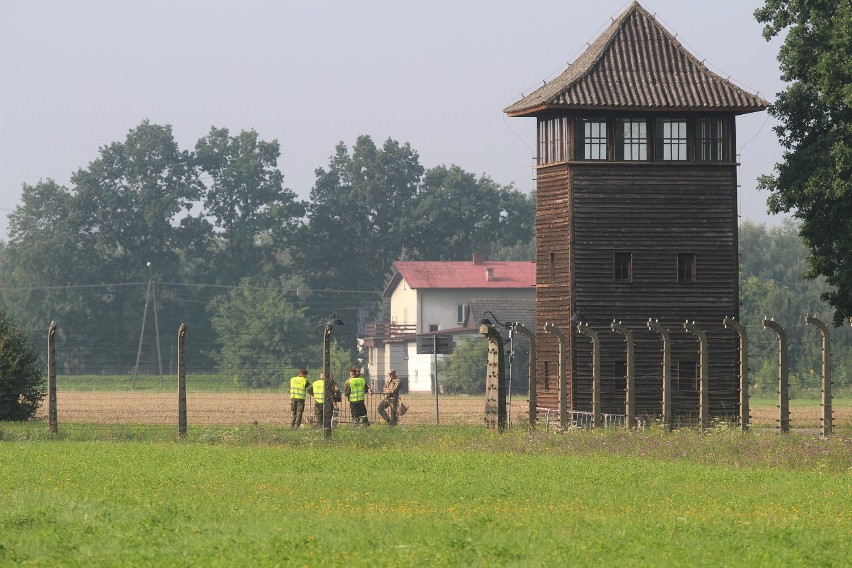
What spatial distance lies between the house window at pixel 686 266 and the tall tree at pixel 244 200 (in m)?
73.9

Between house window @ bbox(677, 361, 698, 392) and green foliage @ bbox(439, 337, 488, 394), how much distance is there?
4382 centimetres

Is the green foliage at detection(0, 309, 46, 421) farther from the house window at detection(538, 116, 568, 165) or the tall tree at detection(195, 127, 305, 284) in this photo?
the tall tree at detection(195, 127, 305, 284)

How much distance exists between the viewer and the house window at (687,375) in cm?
4300

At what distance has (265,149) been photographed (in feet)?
384

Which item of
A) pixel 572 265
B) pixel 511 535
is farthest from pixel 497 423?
pixel 511 535

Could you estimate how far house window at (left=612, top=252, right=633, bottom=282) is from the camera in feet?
141

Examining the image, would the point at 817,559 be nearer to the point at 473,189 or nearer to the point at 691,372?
the point at 691,372

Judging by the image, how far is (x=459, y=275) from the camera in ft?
369

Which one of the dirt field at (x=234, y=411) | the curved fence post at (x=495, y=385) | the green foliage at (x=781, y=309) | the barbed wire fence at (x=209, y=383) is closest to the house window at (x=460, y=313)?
the barbed wire fence at (x=209, y=383)

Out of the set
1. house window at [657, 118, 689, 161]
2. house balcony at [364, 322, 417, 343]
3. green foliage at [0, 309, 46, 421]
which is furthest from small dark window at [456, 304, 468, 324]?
green foliage at [0, 309, 46, 421]

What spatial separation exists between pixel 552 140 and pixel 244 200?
74769mm

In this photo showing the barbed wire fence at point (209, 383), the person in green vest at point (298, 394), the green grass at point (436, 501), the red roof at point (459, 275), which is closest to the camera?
the green grass at point (436, 501)

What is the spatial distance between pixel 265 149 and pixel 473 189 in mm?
16511

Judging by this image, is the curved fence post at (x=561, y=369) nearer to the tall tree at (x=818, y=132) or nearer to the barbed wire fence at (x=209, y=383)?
the barbed wire fence at (x=209, y=383)
